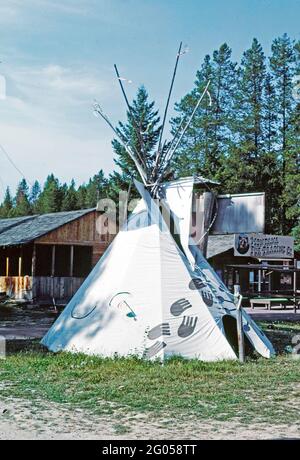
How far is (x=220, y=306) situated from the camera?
1225cm

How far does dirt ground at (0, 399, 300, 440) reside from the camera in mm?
6488

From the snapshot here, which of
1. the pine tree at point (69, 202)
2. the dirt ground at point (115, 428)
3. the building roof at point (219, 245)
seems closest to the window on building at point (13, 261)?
the building roof at point (219, 245)

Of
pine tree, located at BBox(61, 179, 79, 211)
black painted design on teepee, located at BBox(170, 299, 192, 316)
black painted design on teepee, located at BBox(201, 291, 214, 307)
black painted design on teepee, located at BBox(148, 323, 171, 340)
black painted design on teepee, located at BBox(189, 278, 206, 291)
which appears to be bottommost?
black painted design on teepee, located at BBox(148, 323, 171, 340)

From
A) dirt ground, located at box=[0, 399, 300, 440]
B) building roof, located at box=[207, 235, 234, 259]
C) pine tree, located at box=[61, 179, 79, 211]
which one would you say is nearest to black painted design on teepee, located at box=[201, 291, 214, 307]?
dirt ground, located at box=[0, 399, 300, 440]

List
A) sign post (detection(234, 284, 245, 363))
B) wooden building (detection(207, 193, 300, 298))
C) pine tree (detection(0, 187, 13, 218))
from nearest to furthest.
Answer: sign post (detection(234, 284, 245, 363)) < wooden building (detection(207, 193, 300, 298)) < pine tree (detection(0, 187, 13, 218))

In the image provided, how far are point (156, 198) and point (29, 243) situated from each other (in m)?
15.3

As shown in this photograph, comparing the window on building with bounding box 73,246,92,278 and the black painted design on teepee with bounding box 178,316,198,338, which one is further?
the window on building with bounding box 73,246,92,278

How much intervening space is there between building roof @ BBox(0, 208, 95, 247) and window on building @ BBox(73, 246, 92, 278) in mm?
2203

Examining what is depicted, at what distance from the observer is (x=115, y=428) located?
6.76 m

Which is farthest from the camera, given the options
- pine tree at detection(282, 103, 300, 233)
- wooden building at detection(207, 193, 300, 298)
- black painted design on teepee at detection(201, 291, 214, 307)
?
pine tree at detection(282, 103, 300, 233)

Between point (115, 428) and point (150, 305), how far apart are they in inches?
197

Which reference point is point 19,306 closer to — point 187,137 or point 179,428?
point 179,428

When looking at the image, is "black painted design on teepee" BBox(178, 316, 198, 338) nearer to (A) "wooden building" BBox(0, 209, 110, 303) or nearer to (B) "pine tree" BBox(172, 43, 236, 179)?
(A) "wooden building" BBox(0, 209, 110, 303)

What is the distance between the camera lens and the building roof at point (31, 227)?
2789cm
